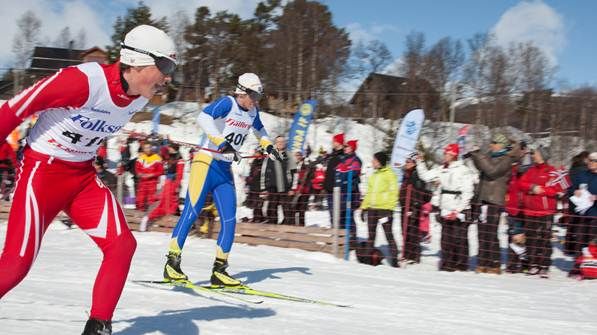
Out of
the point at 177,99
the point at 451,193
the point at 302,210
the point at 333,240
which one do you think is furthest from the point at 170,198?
the point at 177,99

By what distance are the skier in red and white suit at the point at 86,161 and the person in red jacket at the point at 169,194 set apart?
8.50 meters

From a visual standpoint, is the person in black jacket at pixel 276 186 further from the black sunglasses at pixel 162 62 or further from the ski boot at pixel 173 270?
the black sunglasses at pixel 162 62

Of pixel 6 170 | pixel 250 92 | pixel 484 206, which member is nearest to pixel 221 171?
pixel 250 92

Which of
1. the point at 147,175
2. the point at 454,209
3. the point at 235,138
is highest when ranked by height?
the point at 235,138

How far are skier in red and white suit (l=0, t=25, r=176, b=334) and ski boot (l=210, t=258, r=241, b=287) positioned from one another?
8.78 feet

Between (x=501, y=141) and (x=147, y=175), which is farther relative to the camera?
(x=147, y=175)

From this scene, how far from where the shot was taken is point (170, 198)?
39.2 ft

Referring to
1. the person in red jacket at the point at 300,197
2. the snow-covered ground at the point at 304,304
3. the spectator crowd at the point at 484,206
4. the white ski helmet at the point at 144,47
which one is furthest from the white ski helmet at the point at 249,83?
the person in red jacket at the point at 300,197

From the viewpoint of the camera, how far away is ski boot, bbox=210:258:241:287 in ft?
19.8

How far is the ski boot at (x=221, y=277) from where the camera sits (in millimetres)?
6027

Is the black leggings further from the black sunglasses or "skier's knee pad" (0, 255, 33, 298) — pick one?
"skier's knee pad" (0, 255, 33, 298)

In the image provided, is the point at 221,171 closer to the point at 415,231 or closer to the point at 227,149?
the point at 227,149

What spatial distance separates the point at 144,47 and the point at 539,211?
23.9ft

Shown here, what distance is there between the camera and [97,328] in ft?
10.5
